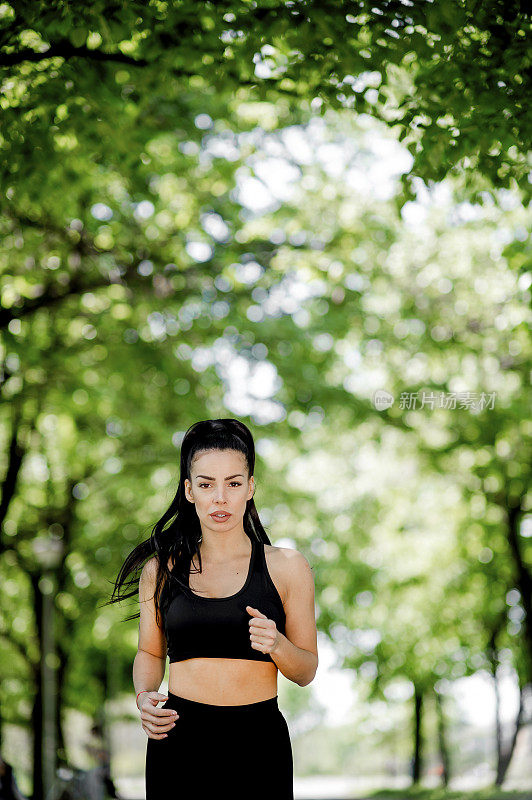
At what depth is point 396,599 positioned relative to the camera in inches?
1106

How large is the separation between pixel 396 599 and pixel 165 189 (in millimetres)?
18150

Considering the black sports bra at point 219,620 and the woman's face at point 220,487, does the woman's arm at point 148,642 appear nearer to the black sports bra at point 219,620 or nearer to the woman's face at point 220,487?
the black sports bra at point 219,620

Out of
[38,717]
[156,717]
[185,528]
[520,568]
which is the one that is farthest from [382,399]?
[156,717]

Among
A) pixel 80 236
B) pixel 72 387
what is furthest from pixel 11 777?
pixel 80 236

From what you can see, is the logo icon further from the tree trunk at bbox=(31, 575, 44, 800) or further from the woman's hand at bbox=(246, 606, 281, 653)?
the woman's hand at bbox=(246, 606, 281, 653)

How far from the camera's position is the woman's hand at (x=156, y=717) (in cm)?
313

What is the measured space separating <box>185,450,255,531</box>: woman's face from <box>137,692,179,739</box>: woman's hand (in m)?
0.61

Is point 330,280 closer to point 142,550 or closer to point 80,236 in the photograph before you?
point 80,236

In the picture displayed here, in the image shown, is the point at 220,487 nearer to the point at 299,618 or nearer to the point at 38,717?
the point at 299,618

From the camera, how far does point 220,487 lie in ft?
11.1

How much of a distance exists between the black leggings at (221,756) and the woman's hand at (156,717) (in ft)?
0.16

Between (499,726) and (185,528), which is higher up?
(185,528)

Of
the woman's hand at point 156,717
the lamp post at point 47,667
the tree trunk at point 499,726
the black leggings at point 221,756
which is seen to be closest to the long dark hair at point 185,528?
the woman's hand at point 156,717

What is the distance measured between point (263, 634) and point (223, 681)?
0.28 metres
